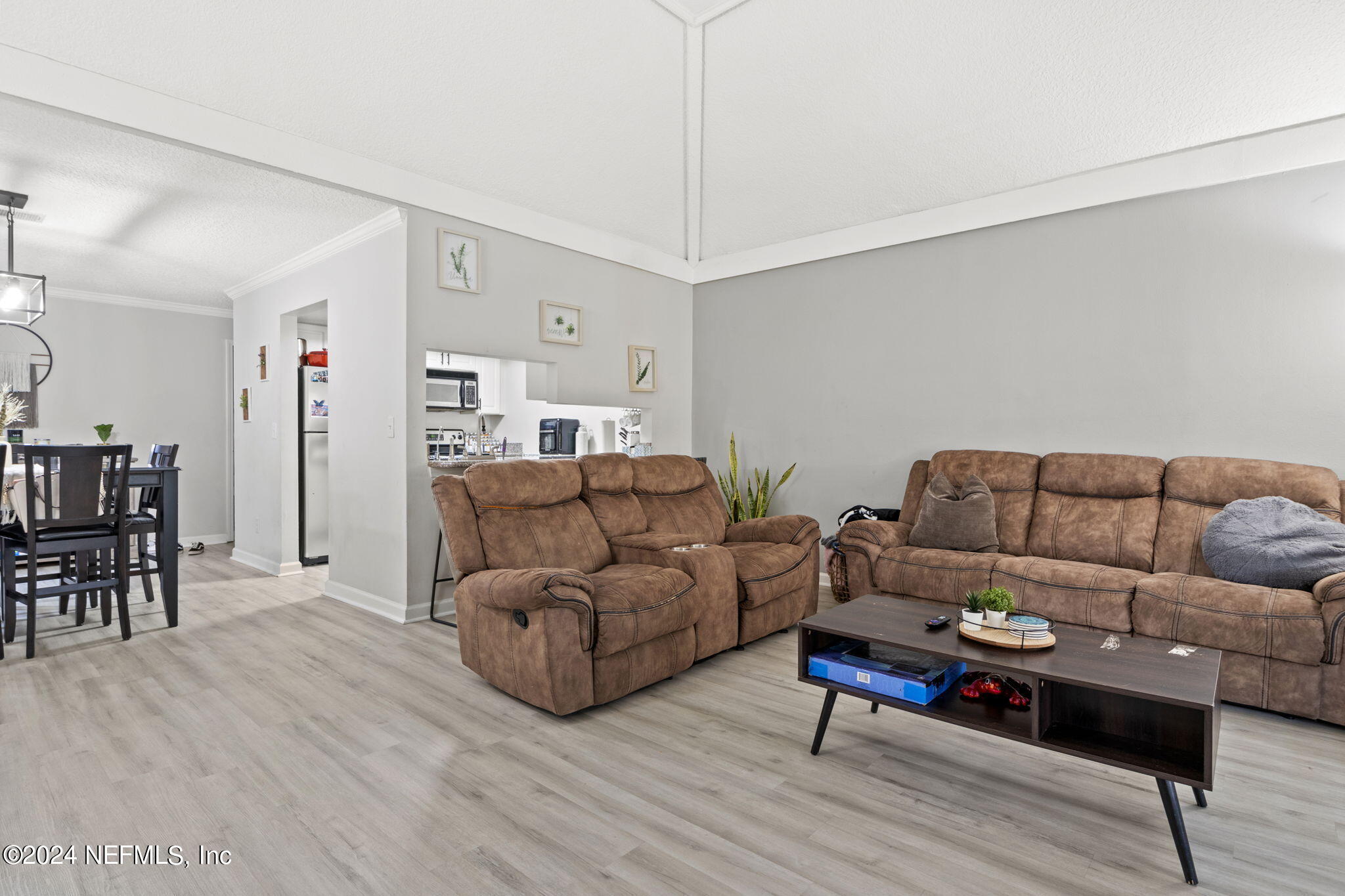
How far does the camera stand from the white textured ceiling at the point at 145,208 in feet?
10.4

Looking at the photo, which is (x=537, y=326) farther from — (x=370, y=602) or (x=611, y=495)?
(x=370, y=602)

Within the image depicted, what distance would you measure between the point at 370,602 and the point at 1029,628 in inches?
144

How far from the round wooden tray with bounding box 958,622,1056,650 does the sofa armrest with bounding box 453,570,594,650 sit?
1.30 metres

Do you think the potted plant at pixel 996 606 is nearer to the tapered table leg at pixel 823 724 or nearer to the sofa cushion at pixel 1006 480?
the tapered table leg at pixel 823 724

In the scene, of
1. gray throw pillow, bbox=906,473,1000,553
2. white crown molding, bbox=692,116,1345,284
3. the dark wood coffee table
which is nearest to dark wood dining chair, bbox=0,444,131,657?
the dark wood coffee table

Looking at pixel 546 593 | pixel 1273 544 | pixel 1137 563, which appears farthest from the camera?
pixel 1137 563

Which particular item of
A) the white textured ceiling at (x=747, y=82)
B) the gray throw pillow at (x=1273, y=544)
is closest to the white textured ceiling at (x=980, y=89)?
the white textured ceiling at (x=747, y=82)

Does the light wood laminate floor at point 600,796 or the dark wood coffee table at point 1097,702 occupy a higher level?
the dark wood coffee table at point 1097,702

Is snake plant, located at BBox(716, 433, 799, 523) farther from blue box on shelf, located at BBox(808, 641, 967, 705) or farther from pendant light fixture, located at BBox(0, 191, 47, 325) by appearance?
pendant light fixture, located at BBox(0, 191, 47, 325)

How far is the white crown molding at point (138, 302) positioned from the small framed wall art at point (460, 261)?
4135 mm

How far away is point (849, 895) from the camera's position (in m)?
1.57

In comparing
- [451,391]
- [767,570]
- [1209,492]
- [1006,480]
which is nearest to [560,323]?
[451,391]

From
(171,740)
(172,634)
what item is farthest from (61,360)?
(171,740)

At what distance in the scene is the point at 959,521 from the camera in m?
3.67
